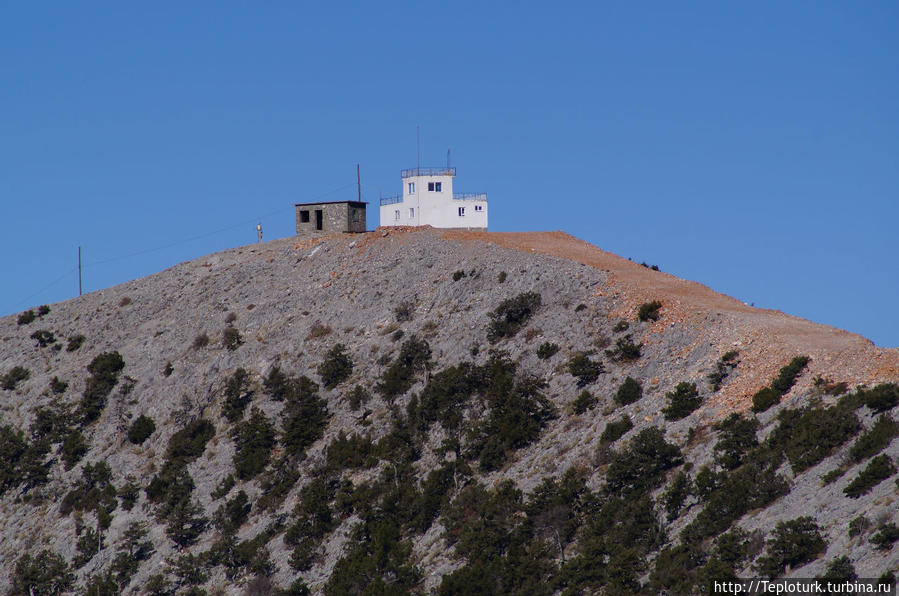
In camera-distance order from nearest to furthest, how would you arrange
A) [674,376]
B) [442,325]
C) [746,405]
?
[746,405], [674,376], [442,325]

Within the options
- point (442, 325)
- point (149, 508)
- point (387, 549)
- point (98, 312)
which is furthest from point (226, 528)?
point (98, 312)

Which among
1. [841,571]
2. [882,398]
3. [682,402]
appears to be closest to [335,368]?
[682,402]

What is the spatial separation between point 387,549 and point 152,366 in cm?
3013

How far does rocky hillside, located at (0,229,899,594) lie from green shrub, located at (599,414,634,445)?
0.37 ft

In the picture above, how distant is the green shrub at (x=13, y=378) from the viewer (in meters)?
84.7

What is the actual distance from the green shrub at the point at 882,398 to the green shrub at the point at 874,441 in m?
1.75

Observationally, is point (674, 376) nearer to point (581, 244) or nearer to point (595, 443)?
→ point (595, 443)

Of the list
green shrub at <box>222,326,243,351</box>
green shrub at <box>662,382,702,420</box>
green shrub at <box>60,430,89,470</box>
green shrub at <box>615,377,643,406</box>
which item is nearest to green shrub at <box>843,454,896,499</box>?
green shrub at <box>662,382,702,420</box>

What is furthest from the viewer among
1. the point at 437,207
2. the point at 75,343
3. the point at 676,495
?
the point at 437,207

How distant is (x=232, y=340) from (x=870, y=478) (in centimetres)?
4641

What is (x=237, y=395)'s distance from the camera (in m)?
75.2

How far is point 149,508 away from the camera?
69875mm

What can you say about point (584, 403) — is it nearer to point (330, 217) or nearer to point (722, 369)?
point (722, 369)

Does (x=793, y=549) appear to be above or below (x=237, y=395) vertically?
below
